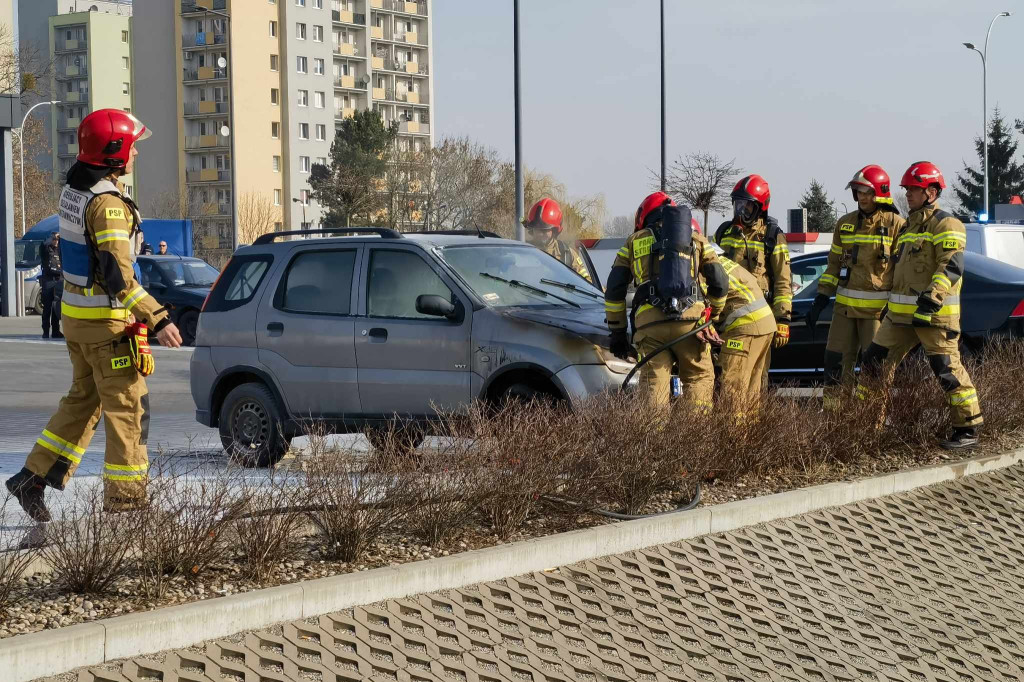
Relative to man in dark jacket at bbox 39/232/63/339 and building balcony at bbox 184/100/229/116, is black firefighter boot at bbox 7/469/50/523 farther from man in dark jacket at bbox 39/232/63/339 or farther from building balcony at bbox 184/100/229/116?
building balcony at bbox 184/100/229/116

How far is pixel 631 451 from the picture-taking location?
6648 mm

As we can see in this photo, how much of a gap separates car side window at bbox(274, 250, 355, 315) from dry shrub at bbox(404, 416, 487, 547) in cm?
305

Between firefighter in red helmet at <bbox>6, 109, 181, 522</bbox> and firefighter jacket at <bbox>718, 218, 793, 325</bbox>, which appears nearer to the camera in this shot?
firefighter in red helmet at <bbox>6, 109, 181, 522</bbox>

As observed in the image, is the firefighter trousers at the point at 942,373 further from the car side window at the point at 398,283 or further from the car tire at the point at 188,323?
the car tire at the point at 188,323

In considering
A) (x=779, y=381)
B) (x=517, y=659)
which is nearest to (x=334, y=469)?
(x=517, y=659)

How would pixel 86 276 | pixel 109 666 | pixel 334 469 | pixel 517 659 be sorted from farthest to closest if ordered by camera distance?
pixel 86 276
pixel 334 469
pixel 517 659
pixel 109 666

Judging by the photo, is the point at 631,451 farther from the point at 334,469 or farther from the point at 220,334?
the point at 220,334

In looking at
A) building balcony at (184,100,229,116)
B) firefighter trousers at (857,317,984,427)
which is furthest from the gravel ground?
building balcony at (184,100,229,116)

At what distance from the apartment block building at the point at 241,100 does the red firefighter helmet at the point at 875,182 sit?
3349 inches

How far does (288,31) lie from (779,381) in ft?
297

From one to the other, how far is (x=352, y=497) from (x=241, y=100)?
92995 millimetres

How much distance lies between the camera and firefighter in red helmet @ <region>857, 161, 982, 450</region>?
28.8 feet

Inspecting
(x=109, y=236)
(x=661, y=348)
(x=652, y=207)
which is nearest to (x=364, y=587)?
(x=109, y=236)

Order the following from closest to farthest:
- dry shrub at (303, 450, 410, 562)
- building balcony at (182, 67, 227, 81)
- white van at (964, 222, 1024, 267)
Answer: dry shrub at (303, 450, 410, 562)
white van at (964, 222, 1024, 267)
building balcony at (182, 67, 227, 81)
